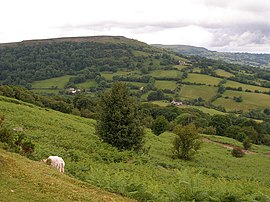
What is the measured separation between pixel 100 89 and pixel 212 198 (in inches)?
6380

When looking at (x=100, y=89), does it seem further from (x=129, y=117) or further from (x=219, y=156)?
(x=129, y=117)

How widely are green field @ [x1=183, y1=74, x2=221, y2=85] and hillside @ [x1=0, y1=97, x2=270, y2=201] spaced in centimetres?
11002

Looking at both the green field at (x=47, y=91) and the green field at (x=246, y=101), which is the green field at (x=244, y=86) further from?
the green field at (x=47, y=91)

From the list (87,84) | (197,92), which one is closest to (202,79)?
(197,92)

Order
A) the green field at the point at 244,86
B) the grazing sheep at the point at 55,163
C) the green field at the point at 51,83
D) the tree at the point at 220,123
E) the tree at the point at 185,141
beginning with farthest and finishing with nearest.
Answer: the green field at the point at 51,83 → the green field at the point at 244,86 → the tree at the point at 220,123 → the tree at the point at 185,141 → the grazing sheep at the point at 55,163

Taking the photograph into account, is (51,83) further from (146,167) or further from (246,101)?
(146,167)

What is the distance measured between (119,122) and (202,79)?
15491cm

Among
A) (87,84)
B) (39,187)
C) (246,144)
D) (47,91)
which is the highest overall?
(39,187)

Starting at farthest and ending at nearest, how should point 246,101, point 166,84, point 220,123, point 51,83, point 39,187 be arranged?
point 51,83, point 166,84, point 246,101, point 220,123, point 39,187

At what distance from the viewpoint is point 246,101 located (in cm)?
15675

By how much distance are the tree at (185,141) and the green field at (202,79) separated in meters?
136

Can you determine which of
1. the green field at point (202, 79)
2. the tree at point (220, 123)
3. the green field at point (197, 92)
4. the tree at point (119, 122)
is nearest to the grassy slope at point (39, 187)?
the tree at point (119, 122)

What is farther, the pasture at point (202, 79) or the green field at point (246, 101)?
the pasture at point (202, 79)

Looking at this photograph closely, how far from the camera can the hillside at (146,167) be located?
54.6 ft
